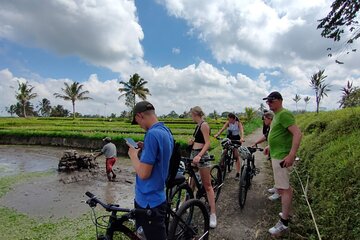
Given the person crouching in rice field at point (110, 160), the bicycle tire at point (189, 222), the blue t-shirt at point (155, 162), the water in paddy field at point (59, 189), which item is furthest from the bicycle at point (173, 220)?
the person crouching in rice field at point (110, 160)

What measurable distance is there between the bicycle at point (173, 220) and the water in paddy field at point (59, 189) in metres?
4.57

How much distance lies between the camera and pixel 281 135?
12.5ft

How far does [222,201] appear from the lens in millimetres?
5242

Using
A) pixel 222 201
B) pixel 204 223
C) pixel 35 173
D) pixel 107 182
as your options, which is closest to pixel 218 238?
pixel 204 223

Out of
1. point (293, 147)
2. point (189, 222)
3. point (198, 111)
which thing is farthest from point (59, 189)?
point (293, 147)

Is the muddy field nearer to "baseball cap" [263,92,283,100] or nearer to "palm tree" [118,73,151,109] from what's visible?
"baseball cap" [263,92,283,100]

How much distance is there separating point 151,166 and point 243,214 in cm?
313

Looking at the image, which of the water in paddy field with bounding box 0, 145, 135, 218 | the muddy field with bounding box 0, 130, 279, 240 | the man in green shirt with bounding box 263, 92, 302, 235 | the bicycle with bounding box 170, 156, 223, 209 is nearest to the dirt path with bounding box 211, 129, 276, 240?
the muddy field with bounding box 0, 130, 279, 240

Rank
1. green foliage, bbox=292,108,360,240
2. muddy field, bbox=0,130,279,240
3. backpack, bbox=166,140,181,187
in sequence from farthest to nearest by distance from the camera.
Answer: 1. muddy field, bbox=0,130,279,240
2. green foliage, bbox=292,108,360,240
3. backpack, bbox=166,140,181,187

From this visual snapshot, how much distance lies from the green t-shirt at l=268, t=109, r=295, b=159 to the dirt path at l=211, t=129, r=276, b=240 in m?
1.19

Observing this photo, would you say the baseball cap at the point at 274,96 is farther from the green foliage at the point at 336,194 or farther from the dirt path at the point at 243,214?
the dirt path at the point at 243,214

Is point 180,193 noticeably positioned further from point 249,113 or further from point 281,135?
point 249,113

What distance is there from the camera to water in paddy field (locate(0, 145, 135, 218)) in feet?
24.5

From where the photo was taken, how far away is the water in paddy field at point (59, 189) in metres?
7.45
